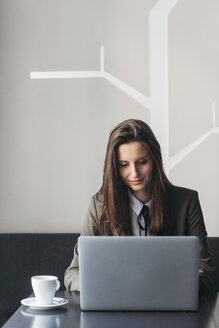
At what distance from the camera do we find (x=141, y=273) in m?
1.41

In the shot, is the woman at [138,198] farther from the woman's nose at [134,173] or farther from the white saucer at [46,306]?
the white saucer at [46,306]

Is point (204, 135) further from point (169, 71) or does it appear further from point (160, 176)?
point (160, 176)

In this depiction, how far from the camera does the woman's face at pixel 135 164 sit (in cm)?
201

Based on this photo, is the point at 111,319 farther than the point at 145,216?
No

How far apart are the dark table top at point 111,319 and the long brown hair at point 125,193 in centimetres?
49

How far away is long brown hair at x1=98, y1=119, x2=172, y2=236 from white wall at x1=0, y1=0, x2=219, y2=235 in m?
0.54

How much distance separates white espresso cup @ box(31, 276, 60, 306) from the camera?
151cm

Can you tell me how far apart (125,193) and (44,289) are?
0.61m

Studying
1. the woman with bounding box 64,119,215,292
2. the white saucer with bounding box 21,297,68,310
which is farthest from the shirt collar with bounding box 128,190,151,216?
the white saucer with bounding box 21,297,68,310

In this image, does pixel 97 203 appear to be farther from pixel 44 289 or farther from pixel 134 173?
pixel 44 289

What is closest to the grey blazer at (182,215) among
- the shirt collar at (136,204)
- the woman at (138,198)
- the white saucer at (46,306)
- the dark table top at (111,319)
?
the woman at (138,198)

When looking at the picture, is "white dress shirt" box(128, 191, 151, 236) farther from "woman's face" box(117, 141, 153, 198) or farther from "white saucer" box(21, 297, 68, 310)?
"white saucer" box(21, 297, 68, 310)

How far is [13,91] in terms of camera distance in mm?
2658

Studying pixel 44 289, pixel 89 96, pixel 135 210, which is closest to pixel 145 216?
pixel 135 210
